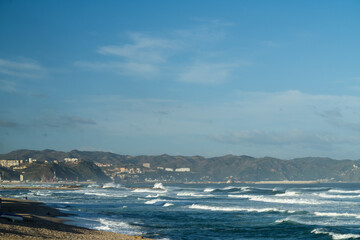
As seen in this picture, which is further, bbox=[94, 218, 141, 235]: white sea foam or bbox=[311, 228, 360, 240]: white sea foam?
bbox=[94, 218, 141, 235]: white sea foam

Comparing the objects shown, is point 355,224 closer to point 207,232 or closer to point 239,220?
point 239,220

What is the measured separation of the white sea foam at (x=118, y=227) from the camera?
29.0 metres

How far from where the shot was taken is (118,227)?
3116 cm

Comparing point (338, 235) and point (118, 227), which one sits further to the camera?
point (118, 227)

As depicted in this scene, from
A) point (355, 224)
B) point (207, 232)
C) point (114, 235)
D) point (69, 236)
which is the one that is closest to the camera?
point (69, 236)

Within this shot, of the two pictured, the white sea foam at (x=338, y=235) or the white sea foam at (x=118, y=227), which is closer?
the white sea foam at (x=338, y=235)

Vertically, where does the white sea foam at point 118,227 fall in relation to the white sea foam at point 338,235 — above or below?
above

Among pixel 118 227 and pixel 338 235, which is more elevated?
pixel 118 227

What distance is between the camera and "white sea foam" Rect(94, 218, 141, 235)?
28969mm

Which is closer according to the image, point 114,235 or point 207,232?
point 114,235

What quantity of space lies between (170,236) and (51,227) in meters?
7.79

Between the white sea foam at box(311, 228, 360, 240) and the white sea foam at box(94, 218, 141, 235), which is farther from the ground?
the white sea foam at box(94, 218, 141, 235)

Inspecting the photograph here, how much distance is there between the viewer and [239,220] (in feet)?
122

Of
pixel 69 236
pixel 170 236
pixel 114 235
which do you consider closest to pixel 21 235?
pixel 69 236
